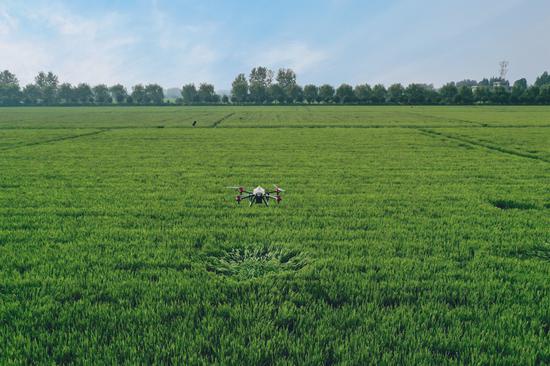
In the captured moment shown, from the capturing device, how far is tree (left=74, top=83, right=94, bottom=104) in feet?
576

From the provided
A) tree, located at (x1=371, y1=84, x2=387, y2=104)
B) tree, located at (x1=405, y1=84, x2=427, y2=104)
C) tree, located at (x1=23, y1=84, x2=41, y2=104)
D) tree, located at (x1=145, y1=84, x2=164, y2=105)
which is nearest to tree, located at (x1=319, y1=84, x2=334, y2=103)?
tree, located at (x1=371, y1=84, x2=387, y2=104)

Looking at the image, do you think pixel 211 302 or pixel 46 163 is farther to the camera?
pixel 46 163

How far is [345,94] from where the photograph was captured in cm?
15725

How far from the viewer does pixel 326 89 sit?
536 feet

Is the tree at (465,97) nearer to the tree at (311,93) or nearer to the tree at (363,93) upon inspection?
the tree at (363,93)

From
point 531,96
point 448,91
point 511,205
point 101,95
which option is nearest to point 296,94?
point 448,91

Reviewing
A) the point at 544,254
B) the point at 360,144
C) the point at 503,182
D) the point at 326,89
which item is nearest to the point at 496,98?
the point at 326,89

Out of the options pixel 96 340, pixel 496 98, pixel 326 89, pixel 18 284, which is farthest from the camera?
pixel 326 89

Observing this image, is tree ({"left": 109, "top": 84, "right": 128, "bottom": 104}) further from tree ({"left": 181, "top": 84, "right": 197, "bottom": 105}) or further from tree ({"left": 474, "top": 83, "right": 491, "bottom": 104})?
tree ({"left": 474, "top": 83, "right": 491, "bottom": 104})

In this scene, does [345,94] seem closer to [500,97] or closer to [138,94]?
[500,97]

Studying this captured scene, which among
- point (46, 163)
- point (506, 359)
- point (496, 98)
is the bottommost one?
point (506, 359)

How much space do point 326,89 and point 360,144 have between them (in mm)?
144711

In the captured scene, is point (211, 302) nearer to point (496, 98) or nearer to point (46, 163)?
point (46, 163)

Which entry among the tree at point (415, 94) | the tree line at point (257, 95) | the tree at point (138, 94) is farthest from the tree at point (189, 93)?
the tree at point (415, 94)
